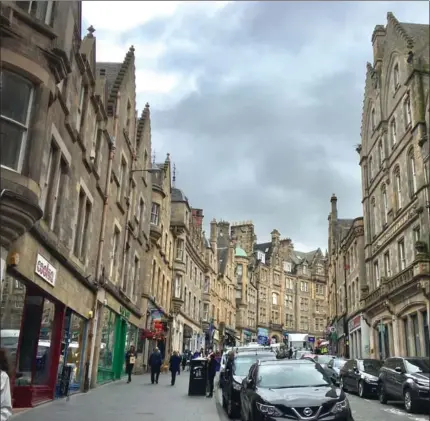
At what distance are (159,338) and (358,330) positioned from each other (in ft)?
58.6

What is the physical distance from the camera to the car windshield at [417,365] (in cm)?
1653

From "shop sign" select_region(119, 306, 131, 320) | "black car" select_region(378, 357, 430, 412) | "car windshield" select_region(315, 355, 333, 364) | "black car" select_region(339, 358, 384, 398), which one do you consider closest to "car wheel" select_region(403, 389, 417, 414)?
"black car" select_region(378, 357, 430, 412)

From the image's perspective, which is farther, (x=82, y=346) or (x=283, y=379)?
(x=82, y=346)

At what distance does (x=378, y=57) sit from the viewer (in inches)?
1566

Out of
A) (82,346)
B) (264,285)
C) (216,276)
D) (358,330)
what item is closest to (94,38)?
(82,346)

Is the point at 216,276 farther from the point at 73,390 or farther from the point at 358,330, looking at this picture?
the point at 73,390

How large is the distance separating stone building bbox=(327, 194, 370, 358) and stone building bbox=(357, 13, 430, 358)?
6.94 feet

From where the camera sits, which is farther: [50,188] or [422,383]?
[422,383]

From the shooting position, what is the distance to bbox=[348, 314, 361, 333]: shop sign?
41431 millimetres

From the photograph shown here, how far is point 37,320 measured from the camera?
1359 centimetres

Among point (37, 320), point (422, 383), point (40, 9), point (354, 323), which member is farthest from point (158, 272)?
point (40, 9)

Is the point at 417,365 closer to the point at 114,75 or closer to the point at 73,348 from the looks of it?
the point at 73,348

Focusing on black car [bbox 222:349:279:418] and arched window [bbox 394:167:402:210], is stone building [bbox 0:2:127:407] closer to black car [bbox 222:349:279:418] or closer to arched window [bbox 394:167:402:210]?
black car [bbox 222:349:279:418]

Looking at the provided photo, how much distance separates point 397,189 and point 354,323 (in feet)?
48.9
